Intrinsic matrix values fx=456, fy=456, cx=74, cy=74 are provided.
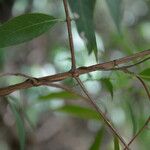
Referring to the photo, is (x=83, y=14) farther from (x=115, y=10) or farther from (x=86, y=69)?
(x=86, y=69)

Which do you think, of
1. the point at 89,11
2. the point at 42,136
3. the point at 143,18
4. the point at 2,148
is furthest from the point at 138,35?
the point at 89,11

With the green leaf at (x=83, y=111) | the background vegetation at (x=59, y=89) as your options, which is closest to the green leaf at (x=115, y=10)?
the green leaf at (x=83, y=111)

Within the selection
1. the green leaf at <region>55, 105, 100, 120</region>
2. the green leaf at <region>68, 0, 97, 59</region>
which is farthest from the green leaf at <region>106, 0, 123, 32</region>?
the green leaf at <region>55, 105, 100, 120</region>

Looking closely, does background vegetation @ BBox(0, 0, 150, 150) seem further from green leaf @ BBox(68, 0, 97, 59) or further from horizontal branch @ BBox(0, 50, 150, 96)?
horizontal branch @ BBox(0, 50, 150, 96)

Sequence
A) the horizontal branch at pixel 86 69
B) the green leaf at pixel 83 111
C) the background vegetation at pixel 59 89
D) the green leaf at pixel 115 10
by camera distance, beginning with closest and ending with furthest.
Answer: the horizontal branch at pixel 86 69
the green leaf at pixel 115 10
the green leaf at pixel 83 111
the background vegetation at pixel 59 89

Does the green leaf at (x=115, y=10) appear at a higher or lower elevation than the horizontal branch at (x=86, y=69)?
higher

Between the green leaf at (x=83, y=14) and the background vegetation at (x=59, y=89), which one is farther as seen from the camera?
the background vegetation at (x=59, y=89)

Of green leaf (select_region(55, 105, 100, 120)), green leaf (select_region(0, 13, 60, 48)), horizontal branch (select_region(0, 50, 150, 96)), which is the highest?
green leaf (select_region(0, 13, 60, 48))

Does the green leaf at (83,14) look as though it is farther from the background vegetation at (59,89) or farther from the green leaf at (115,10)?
the background vegetation at (59,89)
